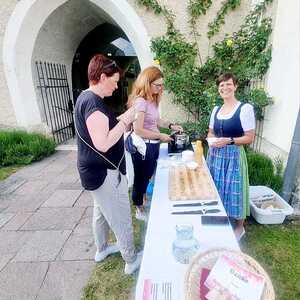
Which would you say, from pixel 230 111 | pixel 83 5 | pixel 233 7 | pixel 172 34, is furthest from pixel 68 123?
pixel 230 111

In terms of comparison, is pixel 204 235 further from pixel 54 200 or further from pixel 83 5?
pixel 83 5

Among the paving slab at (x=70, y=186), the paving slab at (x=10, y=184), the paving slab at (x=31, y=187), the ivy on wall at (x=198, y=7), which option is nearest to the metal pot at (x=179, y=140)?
the paving slab at (x=70, y=186)

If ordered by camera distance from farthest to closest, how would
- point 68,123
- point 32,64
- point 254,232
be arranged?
point 68,123
point 32,64
point 254,232

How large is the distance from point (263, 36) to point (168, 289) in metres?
4.34

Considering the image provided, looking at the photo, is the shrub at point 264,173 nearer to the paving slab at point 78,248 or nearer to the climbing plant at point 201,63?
the climbing plant at point 201,63

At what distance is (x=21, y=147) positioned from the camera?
5270mm

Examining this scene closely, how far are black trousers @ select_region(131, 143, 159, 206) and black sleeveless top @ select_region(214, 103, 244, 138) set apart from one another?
65 centimetres

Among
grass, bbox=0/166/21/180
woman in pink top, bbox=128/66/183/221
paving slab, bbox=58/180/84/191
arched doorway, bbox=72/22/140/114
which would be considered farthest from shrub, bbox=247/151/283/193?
arched doorway, bbox=72/22/140/114

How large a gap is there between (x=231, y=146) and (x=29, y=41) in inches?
209

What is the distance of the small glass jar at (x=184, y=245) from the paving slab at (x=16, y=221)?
97.6 inches

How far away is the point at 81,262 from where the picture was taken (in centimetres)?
240

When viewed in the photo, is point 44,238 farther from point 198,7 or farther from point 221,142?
point 198,7

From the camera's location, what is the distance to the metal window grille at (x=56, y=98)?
6.24 metres

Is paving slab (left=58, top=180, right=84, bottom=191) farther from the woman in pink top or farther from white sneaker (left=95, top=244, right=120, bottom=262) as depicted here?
white sneaker (left=95, top=244, right=120, bottom=262)
